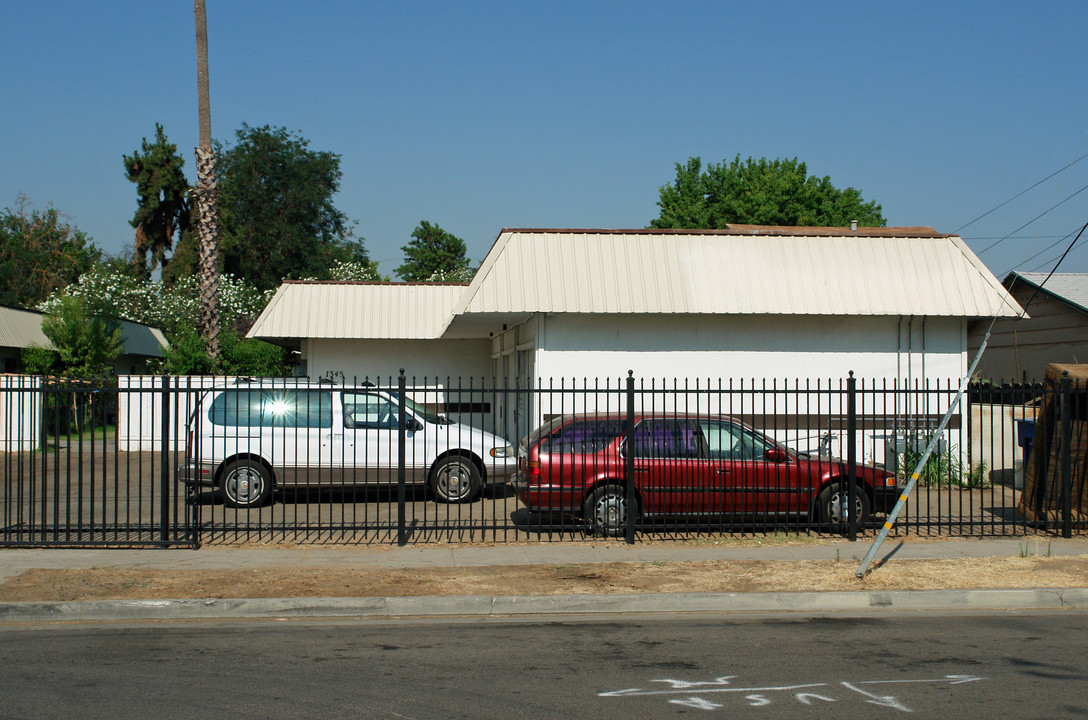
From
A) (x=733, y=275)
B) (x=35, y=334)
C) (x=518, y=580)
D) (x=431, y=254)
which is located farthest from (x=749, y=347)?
(x=431, y=254)

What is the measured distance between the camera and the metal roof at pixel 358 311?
74.2 feet

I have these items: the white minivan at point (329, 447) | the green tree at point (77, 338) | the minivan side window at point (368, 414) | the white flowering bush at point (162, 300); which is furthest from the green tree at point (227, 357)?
the minivan side window at point (368, 414)

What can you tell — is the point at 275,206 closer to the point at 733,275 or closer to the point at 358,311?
the point at 358,311

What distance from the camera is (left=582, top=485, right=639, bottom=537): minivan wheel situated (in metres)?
11.1

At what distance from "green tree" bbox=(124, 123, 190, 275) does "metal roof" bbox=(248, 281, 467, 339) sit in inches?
1427

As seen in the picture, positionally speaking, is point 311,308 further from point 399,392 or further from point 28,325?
point 28,325

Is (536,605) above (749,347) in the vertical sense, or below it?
below

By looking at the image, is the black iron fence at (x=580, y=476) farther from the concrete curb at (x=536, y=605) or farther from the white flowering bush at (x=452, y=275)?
the white flowering bush at (x=452, y=275)

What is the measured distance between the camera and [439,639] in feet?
24.3

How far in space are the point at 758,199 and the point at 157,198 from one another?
36.3 meters

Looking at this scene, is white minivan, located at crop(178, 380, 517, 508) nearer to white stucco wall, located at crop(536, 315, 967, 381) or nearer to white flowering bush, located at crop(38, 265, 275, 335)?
white stucco wall, located at crop(536, 315, 967, 381)

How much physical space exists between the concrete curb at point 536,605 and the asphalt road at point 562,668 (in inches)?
10.6

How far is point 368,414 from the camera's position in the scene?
13555 mm

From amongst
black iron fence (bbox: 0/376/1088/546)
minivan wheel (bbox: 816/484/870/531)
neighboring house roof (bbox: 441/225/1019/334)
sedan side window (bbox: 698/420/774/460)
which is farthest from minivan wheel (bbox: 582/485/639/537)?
neighboring house roof (bbox: 441/225/1019/334)
